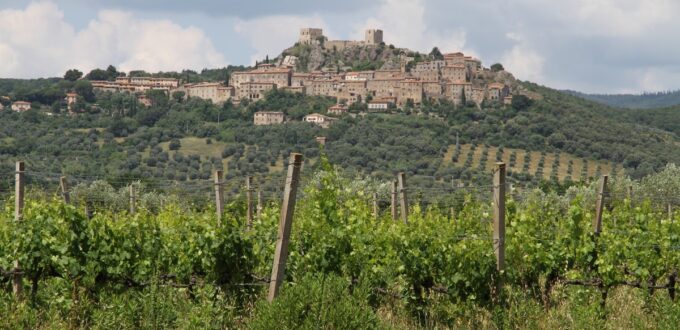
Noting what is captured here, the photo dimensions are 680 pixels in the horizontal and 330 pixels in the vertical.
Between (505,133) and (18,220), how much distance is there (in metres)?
89.8

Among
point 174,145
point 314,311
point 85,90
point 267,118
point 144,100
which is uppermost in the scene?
point 85,90

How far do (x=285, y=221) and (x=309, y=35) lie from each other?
147869 millimetres

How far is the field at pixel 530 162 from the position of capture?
7631 cm

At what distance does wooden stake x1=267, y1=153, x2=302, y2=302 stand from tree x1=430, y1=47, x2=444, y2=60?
440ft

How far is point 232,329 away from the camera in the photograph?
6738 millimetres

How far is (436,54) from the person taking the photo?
142500 mm

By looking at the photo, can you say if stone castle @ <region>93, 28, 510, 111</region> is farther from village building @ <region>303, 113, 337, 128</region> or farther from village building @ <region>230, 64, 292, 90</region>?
village building @ <region>303, 113, 337, 128</region>

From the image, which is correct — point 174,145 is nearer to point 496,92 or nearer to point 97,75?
point 496,92

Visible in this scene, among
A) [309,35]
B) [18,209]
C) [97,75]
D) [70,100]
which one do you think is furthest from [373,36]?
[18,209]

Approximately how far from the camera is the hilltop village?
118 meters

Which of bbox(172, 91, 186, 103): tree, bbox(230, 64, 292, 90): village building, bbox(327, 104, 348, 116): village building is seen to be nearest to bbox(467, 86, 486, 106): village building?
bbox(327, 104, 348, 116): village building

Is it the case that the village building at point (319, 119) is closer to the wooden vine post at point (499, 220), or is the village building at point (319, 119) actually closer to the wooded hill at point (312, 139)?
the wooded hill at point (312, 139)

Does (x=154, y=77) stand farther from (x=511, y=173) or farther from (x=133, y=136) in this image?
Result: (x=511, y=173)

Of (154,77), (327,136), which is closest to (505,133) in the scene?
(327,136)
